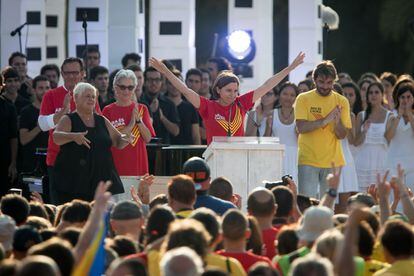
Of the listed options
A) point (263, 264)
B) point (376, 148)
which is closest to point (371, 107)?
point (376, 148)

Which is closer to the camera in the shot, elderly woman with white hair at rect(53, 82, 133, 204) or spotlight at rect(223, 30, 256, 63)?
elderly woman with white hair at rect(53, 82, 133, 204)

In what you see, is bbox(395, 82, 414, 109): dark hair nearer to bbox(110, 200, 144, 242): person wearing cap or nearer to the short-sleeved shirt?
the short-sleeved shirt

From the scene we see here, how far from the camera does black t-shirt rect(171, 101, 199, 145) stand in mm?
19719

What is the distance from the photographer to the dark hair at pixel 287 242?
11.0 metres

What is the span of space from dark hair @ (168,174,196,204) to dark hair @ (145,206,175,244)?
91 centimetres

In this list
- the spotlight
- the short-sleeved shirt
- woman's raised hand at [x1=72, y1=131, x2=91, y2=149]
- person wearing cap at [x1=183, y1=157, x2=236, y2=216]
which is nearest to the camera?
person wearing cap at [x1=183, y1=157, x2=236, y2=216]

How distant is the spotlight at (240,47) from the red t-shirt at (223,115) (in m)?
5.84

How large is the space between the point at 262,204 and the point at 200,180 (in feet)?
3.75

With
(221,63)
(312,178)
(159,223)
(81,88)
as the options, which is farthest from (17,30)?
(159,223)

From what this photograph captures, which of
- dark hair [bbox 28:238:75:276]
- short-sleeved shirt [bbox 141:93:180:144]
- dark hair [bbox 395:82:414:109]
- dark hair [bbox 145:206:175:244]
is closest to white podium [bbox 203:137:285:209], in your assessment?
dark hair [bbox 395:82:414:109]

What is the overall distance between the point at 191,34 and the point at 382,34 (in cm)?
1257

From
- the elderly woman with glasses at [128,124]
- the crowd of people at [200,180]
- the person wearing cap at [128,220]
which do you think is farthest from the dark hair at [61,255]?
the elderly woman with glasses at [128,124]

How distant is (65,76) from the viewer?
1655cm

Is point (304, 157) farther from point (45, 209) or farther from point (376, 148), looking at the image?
point (45, 209)
